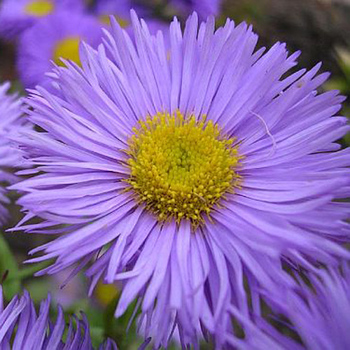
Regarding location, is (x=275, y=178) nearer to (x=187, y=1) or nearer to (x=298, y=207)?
(x=298, y=207)

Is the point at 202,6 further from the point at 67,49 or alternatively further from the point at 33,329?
the point at 33,329

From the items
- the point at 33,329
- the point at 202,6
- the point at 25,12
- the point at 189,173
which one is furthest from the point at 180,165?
the point at 25,12

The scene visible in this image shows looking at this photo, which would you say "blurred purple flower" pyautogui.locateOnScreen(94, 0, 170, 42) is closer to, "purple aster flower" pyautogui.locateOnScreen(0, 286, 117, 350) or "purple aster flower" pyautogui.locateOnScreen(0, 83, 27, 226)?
"purple aster flower" pyautogui.locateOnScreen(0, 83, 27, 226)

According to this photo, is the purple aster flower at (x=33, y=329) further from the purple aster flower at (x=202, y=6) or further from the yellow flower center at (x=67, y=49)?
the purple aster flower at (x=202, y=6)

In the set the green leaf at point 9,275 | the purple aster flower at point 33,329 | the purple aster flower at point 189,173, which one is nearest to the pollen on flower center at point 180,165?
the purple aster flower at point 189,173

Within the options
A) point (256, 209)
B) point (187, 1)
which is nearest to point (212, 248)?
point (256, 209)
